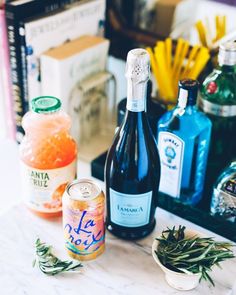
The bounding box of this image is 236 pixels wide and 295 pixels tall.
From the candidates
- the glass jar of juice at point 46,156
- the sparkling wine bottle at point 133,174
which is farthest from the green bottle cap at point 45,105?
the sparkling wine bottle at point 133,174

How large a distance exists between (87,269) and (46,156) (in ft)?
0.58

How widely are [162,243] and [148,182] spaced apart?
3.7 inches

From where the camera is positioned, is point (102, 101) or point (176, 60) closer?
point (176, 60)

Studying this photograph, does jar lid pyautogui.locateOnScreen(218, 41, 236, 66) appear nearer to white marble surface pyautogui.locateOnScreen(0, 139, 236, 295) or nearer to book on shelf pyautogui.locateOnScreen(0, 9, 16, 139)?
white marble surface pyautogui.locateOnScreen(0, 139, 236, 295)

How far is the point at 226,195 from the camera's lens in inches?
31.0

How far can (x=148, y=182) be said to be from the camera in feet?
2.48

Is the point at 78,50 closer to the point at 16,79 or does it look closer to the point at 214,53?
the point at 16,79

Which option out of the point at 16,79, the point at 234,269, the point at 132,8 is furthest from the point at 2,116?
the point at 234,269

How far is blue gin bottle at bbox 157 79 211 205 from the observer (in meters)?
0.81

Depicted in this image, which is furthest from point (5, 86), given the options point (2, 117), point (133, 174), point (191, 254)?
point (191, 254)

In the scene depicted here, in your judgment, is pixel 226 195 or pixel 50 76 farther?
pixel 50 76

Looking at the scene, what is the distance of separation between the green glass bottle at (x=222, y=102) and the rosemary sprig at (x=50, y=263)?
0.32 metres

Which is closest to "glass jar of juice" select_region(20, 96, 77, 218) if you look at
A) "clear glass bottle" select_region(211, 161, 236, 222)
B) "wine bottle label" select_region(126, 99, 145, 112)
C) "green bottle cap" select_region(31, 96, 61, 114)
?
"green bottle cap" select_region(31, 96, 61, 114)

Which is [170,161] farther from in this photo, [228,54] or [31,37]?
[31,37]
